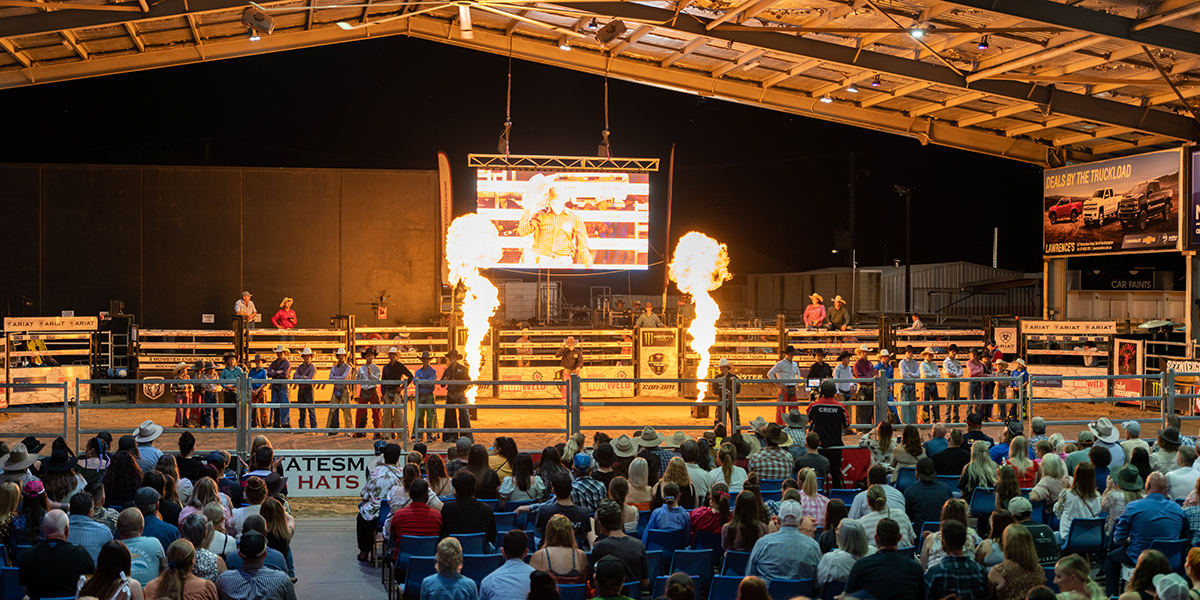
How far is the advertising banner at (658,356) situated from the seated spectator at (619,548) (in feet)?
52.0

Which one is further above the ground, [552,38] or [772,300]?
[552,38]

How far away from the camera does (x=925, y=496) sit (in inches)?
343

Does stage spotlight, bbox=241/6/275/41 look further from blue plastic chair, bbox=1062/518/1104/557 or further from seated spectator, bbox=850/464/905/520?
blue plastic chair, bbox=1062/518/1104/557

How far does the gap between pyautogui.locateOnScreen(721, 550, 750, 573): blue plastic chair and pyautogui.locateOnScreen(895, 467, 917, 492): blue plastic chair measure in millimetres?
2907

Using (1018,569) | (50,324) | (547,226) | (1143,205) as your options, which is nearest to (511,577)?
(1018,569)

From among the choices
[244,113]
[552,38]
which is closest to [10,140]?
[244,113]

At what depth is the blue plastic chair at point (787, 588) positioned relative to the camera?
256 inches

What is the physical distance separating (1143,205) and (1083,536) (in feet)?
55.8

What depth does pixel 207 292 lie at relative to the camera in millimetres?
25641

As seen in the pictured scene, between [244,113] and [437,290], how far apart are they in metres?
26.6

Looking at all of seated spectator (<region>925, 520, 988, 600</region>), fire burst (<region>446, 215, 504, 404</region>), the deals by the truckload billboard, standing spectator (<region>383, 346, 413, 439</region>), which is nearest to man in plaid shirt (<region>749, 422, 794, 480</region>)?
seated spectator (<region>925, 520, 988, 600</region>)

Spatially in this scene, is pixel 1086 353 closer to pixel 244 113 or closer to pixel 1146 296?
pixel 1146 296

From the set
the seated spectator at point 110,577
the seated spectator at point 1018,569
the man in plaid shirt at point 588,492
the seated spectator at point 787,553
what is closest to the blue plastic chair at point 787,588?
the seated spectator at point 787,553

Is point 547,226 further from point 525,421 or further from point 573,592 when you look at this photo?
point 573,592
